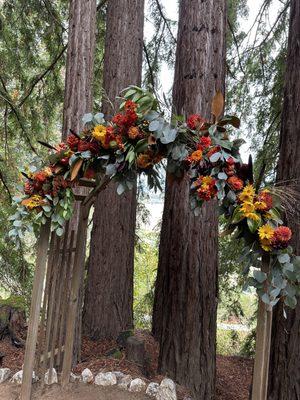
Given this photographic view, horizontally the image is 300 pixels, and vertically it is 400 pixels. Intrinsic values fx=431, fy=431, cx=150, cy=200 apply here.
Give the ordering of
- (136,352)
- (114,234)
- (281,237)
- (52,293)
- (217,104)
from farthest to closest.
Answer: (114,234) < (136,352) < (52,293) < (217,104) < (281,237)

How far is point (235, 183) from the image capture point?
2.36 metres

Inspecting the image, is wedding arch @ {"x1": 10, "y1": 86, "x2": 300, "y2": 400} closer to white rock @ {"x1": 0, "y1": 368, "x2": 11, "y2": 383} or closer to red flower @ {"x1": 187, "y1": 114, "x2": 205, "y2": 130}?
red flower @ {"x1": 187, "y1": 114, "x2": 205, "y2": 130}

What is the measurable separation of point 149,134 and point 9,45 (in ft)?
14.4

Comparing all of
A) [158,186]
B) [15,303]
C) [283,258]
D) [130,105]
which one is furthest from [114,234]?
[283,258]

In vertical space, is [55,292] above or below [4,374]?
above

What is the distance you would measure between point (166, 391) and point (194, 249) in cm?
116

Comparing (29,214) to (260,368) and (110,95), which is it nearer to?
(260,368)

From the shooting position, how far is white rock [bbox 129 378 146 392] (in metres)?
3.55

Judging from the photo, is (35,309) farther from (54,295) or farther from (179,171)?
(179,171)

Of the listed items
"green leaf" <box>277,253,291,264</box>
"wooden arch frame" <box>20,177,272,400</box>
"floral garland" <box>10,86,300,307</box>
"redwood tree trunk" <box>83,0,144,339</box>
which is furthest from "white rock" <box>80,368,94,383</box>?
"green leaf" <box>277,253,291,264</box>

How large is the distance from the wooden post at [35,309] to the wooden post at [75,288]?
321 mm

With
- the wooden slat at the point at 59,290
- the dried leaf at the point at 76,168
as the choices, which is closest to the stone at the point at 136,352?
the wooden slat at the point at 59,290

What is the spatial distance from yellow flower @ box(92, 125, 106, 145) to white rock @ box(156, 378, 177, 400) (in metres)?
2.06

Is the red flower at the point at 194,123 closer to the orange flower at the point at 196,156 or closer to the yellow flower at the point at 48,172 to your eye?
the orange flower at the point at 196,156
